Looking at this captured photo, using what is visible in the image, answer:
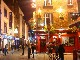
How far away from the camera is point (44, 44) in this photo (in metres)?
46.8

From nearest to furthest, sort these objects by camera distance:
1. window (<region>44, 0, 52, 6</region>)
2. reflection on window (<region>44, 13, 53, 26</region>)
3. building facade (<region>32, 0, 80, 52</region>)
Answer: building facade (<region>32, 0, 80, 52</region>)
reflection on window (<region>44, 13, 53, 26</region>)
window (<region>44, 0, 52, 6</region>)

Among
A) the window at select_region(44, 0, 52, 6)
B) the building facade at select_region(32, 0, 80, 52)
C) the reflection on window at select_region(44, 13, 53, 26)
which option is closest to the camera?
the building facade at select_region(32, 0, 80, 52)

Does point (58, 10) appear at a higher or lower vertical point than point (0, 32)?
higher

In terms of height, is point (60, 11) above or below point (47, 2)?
below

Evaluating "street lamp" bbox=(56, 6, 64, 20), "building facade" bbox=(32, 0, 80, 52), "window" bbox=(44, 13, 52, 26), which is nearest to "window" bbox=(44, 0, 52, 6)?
"building facade" bbox=(32, 0, 80, 52)

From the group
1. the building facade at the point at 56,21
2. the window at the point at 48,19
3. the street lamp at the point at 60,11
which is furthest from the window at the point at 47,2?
the window at the point at 48,19

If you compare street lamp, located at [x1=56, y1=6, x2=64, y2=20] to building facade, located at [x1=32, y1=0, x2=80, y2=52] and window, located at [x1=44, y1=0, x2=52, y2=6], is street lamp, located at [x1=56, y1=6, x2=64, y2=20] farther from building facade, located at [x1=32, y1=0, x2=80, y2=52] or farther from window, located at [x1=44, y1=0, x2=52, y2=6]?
window, located at [x1=44, y1=0, x2=52, y2=6]

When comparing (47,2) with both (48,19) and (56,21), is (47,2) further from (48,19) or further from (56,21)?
(56,21)

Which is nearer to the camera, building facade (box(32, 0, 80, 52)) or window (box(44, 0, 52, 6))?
building facade (box(32, 0, 80, 52))

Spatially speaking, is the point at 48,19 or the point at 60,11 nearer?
the point at 48,19

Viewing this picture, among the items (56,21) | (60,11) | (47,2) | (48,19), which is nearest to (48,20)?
(48,19)

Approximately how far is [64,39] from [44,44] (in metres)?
4.11

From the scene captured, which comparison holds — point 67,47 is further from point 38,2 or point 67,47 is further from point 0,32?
point 0,32

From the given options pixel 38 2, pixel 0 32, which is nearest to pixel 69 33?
pixel 38 2
